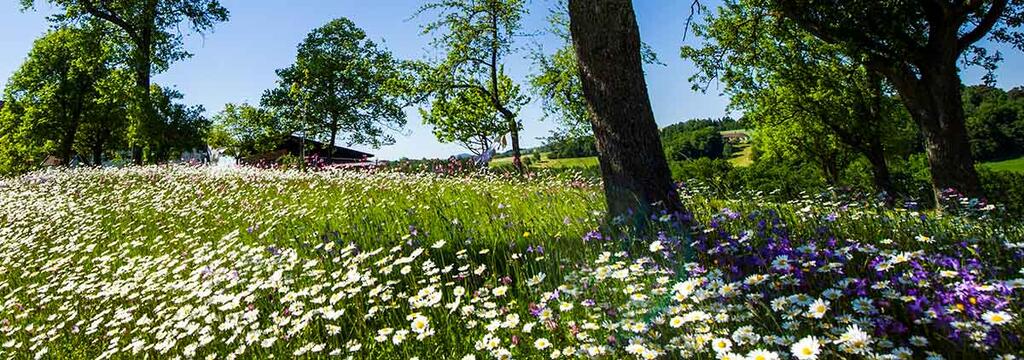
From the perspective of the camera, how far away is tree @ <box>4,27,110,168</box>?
1326 inches

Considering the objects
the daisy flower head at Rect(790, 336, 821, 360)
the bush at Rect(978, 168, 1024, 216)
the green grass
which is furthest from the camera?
the green grass

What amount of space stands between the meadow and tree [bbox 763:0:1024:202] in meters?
7.59

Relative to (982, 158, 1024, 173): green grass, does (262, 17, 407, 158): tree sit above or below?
above

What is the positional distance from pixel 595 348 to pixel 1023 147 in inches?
3670

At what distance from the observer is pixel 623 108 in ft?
17.9

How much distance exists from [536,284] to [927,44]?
1262 cm

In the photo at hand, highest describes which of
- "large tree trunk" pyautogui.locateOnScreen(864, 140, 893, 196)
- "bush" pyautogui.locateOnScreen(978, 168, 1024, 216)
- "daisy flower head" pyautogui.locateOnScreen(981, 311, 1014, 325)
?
"daisy flower head" pyautogui.locateOnScreen(981, 311, 1014, 325)

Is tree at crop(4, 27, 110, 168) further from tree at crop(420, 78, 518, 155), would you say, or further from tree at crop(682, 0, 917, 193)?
tree at crop(682, 0, 917, 193)

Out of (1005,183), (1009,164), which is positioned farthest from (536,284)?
(1009,164)

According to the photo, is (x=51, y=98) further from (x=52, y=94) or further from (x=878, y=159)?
(x=878, y=159)

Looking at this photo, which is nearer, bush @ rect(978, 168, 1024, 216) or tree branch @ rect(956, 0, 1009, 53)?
tree branch @ rect(956, 0, 1009, 53)

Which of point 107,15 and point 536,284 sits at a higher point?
point 107,15

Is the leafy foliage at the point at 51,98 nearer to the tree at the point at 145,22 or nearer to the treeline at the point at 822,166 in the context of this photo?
the tree at the point at 145,22

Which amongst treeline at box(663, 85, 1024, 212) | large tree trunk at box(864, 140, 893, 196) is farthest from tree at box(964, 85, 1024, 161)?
large tree trunk at box(864, 140, 893, 196)
